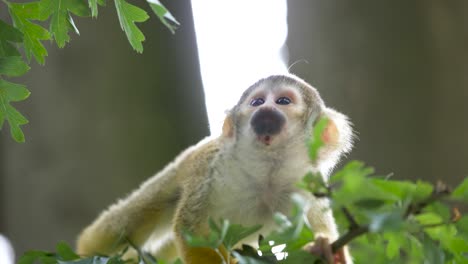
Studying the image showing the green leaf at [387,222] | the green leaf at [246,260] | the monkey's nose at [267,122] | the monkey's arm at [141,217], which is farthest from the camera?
the monkey's arm at [141,217]

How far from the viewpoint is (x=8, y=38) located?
200 cm

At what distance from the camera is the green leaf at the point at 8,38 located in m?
1.99

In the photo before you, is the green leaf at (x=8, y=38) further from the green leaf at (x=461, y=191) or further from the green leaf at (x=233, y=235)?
the green leaf at (x=461, y=191)

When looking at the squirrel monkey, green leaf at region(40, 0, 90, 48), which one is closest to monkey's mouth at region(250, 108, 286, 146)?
the squirrel monkey

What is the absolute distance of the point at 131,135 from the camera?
4.39 metres

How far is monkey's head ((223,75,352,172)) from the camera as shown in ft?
9.78

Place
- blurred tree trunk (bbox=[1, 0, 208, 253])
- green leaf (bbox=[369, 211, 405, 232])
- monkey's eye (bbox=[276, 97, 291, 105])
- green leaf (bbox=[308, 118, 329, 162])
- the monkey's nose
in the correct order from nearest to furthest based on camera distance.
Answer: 1. green leaf (bbox=[369, 211, 405, 232])
2. green leaf (bbox=[308, 118, 329, 162])
3. the monkey's nose
4. monkey's eye (bbox=[276, 97, 291, 105])
5. blurred tree trunk (bbox=[1, 0, 208, 253])

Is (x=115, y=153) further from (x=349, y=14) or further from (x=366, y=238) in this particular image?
(x=366, y=238)

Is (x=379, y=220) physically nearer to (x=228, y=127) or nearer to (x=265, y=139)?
(x=265, y=139)

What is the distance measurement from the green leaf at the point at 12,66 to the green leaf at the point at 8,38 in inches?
3.8

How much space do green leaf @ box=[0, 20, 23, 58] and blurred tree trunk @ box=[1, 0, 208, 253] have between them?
2.36m

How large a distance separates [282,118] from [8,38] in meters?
1.32

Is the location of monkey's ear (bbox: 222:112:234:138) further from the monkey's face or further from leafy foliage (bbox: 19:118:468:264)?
leafy foliage (bbox: 19:118:468:264)

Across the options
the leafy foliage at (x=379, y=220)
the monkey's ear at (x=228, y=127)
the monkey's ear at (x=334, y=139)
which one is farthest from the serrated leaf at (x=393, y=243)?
the monkey's ear at (x=228, y=127)
